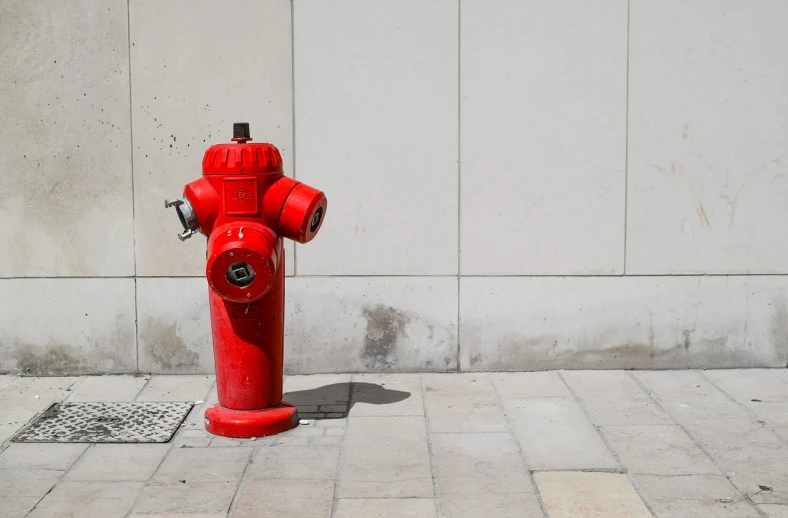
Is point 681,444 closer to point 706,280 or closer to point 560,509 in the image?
point 560,509

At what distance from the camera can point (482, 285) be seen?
627 centimetres

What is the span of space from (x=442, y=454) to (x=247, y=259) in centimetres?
136

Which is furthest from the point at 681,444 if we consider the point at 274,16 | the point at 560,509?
the point at 274,16

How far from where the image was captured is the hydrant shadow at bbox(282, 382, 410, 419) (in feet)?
18.1

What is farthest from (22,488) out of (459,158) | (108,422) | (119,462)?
(459,158)

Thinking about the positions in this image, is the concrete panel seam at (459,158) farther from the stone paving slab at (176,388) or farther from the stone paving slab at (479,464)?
the stone paving slab at (176,388)

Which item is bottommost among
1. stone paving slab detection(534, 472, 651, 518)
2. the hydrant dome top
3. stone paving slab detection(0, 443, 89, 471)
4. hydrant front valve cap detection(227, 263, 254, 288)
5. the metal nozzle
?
stone paving slab detection(534, 472, 651, 518)

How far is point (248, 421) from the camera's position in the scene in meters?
5.05

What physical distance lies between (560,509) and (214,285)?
77.6 inches

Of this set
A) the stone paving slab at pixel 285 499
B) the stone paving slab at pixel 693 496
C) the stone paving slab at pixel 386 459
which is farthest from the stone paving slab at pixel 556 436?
the stone paving slab at pixel 285 499

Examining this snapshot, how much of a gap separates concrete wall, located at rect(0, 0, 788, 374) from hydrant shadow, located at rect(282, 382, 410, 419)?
0.36 metres

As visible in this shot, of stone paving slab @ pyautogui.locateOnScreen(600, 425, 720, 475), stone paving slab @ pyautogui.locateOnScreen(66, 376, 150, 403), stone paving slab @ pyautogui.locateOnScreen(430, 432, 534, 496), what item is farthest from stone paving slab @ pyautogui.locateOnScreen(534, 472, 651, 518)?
stone paving slab @ pyautogui.locateOnScreen(66, 376, 150, 403)

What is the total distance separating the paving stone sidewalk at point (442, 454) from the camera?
417 cm

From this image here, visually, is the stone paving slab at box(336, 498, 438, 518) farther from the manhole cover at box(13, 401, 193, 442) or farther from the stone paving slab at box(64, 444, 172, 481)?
the manhole cover at box(13, 401, 193, 442)
